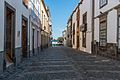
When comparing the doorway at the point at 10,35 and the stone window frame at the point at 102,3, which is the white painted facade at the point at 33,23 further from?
the doorway at the point at 10,35

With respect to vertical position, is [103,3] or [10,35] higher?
[103,3]

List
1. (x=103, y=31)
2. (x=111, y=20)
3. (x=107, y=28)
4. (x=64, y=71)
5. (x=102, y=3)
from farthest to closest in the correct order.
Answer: (x=102, y=3) < (x=103, y=31) < (x=107, y=28) < (x=111, y=20) < (x=64, y=71)

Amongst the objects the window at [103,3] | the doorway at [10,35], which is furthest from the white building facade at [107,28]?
the doorway at [10,35]

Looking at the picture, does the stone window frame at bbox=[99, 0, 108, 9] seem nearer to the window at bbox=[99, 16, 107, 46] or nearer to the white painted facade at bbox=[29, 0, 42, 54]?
the window at bbox=[99, 16, 107, 46]

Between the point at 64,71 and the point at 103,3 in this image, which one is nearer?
the point at 64,71

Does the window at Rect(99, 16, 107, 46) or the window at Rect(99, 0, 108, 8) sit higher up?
the window at Rect(99, 0, 108, 8)

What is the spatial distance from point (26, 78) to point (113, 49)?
10166 millimetres

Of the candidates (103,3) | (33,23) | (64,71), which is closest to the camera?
(64,71)

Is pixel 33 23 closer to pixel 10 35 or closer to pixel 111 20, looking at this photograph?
pixel 111 20

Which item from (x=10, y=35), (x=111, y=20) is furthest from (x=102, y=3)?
(x=10, y=35)

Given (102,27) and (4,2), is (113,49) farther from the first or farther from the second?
(4,2)

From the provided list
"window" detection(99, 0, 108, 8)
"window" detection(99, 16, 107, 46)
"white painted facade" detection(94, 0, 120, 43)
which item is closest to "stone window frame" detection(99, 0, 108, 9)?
"window" detection(99, 0, 108, 8)

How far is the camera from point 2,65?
32.3ft

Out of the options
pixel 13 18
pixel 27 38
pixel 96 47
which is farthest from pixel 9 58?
pixel 96 47
